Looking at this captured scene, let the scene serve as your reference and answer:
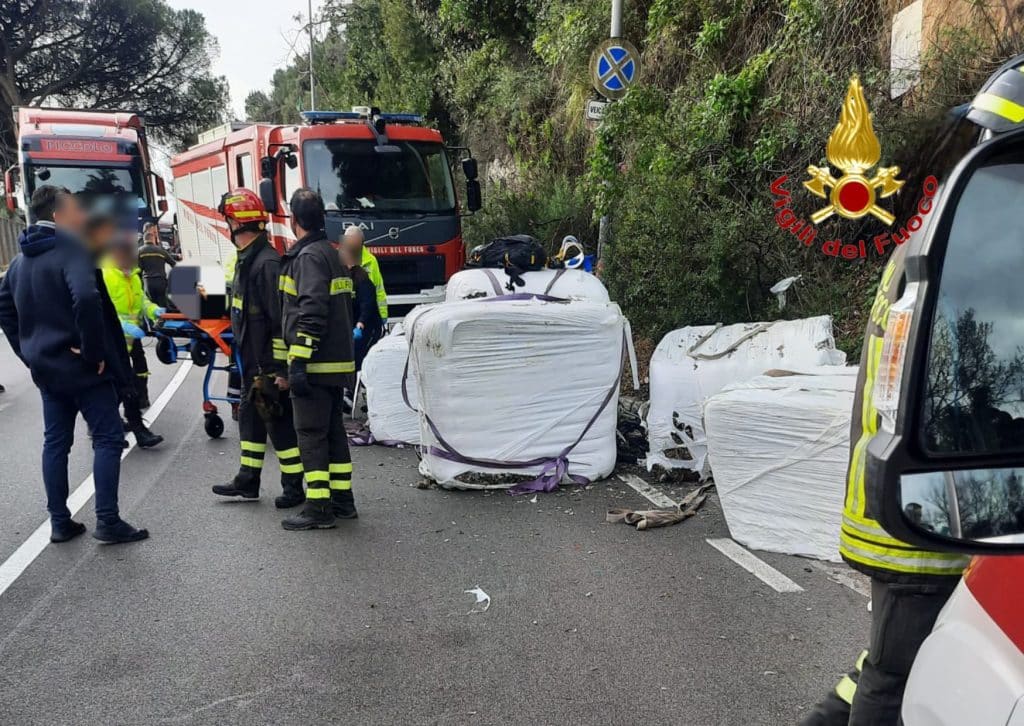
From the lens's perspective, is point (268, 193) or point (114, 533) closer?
point (114, 533)

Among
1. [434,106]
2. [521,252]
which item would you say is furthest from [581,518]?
[434,106]

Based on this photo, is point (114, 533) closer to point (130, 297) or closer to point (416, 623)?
point (416, 623)

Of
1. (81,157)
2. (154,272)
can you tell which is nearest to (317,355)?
(154,272)

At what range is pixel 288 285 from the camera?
192 inches

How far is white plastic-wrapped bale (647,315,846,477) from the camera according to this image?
5410 mm

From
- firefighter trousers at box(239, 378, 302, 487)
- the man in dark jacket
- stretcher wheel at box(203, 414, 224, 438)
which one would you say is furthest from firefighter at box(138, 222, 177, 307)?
the man in dark jacket

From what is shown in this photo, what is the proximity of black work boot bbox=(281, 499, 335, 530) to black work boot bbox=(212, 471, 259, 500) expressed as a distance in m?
0.59

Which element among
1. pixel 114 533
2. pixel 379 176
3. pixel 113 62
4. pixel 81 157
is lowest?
pixel 114 533

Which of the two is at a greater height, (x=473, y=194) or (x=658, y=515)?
(x=473, y=194)

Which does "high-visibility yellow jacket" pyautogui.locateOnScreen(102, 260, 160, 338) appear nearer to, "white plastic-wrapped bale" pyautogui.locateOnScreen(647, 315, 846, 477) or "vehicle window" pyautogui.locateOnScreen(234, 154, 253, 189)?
"white plastic-wrapped bale" pyautogui.locateOnScreen(647, 315, 846, 477)

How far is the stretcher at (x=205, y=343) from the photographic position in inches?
270

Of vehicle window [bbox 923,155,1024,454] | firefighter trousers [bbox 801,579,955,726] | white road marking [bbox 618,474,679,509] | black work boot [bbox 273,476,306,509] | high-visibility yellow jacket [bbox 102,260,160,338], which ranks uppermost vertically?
vehicle window [bbox 923,155,1024,454]

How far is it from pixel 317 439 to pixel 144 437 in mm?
2634

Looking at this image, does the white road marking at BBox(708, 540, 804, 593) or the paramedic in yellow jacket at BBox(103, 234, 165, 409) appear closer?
the white road marking at BBox(708, 540, 804, 593)
